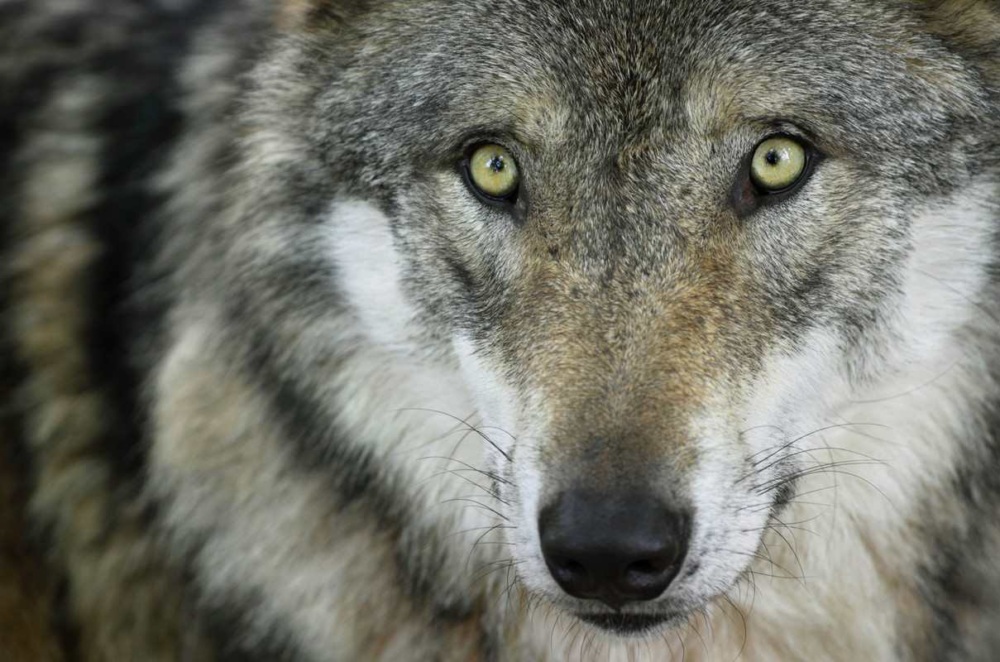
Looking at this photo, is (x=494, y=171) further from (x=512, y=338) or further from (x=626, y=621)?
(x=626, y=621)

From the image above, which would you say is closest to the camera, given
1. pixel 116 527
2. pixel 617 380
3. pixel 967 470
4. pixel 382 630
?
pixel 617 380

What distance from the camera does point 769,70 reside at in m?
2.22

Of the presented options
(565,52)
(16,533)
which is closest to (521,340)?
(565,52)

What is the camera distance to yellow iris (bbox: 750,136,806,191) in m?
2.25

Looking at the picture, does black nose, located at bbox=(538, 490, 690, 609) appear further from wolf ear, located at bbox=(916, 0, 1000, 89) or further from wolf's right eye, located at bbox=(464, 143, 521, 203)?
wolf ear, located at bbox=(916, 0, 1000, 89)

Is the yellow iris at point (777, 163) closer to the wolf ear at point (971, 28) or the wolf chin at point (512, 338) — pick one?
the wolf chin at point (512, 338)

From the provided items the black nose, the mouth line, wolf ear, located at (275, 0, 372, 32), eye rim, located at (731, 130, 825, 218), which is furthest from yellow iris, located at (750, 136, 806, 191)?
wolf ear, located at (275, 0, 372, 32)

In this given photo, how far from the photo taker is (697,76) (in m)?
2.23

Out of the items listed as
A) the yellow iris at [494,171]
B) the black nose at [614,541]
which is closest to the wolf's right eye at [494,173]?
the yellow iris at [494,171]

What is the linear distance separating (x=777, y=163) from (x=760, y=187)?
0.18ft

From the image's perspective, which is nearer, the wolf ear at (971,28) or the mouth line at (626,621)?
the mouth line at (626,621)

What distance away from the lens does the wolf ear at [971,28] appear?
91.1 inches

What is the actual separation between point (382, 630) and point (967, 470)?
53.5 inches

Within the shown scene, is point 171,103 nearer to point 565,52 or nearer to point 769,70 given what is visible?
point 565,52
